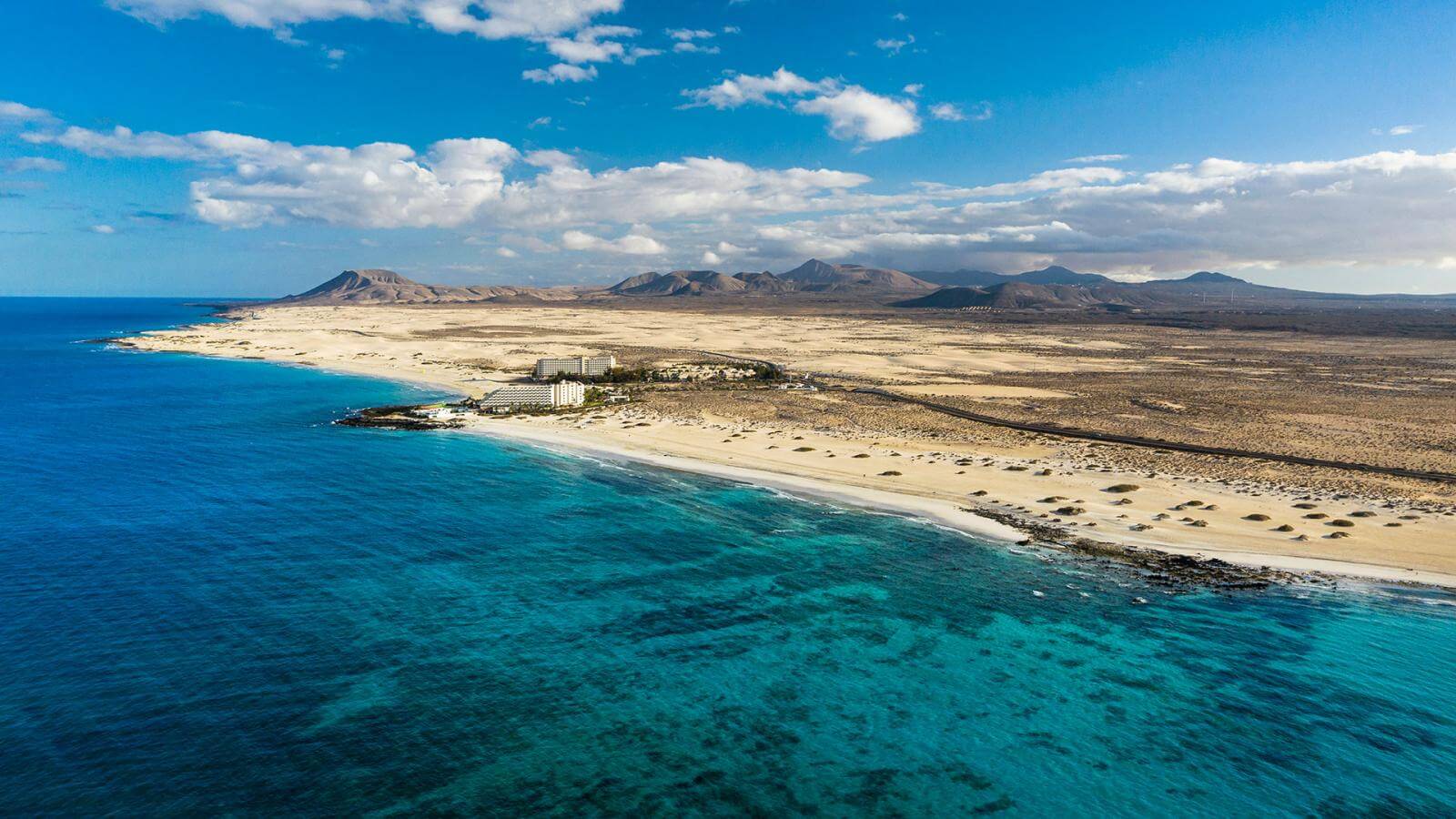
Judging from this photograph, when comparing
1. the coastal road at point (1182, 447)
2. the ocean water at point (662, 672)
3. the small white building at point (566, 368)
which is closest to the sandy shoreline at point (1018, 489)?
the ocean water at point (662, 672)

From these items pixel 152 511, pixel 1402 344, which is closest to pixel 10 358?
pixel 152 511

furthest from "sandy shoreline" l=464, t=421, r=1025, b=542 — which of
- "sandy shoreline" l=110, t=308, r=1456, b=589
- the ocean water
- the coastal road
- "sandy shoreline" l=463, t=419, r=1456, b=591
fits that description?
the coastal road

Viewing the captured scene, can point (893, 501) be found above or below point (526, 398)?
below

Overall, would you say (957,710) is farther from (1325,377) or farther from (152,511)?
(1325,377)

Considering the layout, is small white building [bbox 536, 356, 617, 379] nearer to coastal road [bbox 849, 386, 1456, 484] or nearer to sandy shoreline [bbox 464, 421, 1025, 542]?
sandy shoreline [bbox 464, 421, 1025, 542]

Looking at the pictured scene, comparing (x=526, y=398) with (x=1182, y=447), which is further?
(x=526, y=398)

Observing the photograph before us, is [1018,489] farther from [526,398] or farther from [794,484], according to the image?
[526,398]

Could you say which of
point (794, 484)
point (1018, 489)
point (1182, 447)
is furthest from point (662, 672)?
point (1182, 447)
